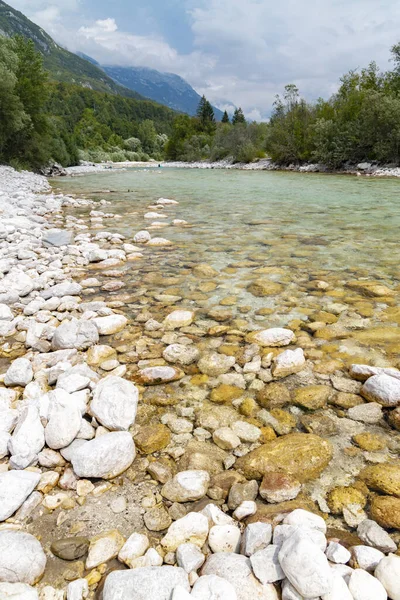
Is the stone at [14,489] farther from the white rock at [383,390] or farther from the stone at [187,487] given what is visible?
the white rock at [383,390]

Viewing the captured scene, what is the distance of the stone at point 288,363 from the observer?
2.76 m

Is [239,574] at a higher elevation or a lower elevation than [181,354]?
higher

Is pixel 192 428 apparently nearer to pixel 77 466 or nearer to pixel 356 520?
pixel 77 466

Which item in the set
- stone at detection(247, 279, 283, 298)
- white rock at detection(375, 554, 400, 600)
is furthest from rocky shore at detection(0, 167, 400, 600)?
stone at detection(247, 279, 283, 298)

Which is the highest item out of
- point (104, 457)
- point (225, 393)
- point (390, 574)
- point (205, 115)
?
point (205, 115)

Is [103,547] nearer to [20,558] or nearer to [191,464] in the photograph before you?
[20,558]

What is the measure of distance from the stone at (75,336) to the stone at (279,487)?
1887 millimetres

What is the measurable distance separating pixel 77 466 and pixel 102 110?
498 feet

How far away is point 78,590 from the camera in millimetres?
1330

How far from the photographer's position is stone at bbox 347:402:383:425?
2264 millimetres

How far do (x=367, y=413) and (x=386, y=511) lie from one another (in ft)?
2.47

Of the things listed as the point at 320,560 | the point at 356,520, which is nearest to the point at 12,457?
the point at 320,560

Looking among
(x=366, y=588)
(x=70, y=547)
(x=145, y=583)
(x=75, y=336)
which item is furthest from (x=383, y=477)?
(x=75, y=336)

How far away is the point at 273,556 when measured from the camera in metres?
1.37
